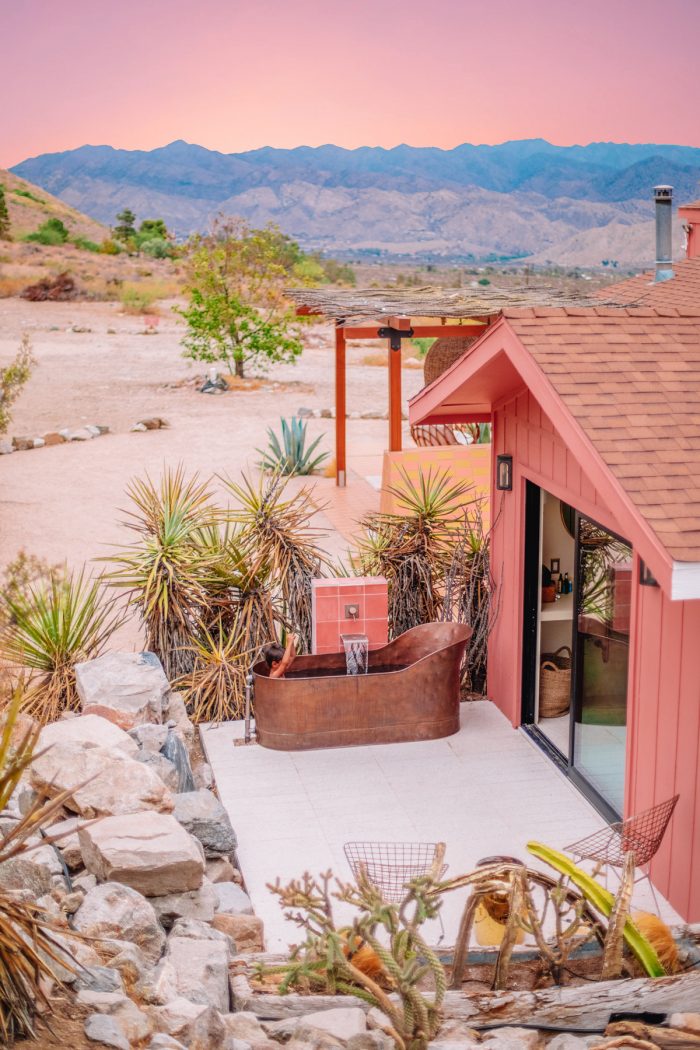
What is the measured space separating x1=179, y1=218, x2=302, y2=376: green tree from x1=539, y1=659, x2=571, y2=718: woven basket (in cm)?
2121

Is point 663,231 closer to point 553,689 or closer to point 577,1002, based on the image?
point 553,689

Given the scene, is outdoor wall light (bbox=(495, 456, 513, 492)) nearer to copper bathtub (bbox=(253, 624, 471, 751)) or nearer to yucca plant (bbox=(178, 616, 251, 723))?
copper bathtub (bbox=(253, 624, 471, 751))

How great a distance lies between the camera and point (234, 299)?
1212 inches

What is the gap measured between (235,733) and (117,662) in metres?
Answer: 1.05

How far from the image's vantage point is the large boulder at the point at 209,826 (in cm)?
743

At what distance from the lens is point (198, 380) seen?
107 ft

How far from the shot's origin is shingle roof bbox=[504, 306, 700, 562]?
6031 mm

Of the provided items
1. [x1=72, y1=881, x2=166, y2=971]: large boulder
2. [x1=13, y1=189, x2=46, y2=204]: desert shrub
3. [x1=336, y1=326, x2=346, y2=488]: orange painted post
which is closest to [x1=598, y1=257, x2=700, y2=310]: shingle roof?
[x1=336, y1=326, x2=346, y2=488]: orange painted post

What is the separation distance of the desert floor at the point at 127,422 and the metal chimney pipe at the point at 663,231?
16.4 ft

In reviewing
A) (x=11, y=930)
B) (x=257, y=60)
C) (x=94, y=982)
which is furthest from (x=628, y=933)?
(x=257, y=60)

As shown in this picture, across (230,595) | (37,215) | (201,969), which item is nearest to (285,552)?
(230,595)

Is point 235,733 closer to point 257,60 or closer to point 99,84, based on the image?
point 99,84

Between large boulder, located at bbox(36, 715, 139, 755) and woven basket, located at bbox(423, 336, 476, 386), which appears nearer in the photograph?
large boulder, located at bbox(36, 715, 139, 755)

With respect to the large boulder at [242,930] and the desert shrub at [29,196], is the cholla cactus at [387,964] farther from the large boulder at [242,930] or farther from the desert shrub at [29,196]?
the desert shrub at [29,196]
